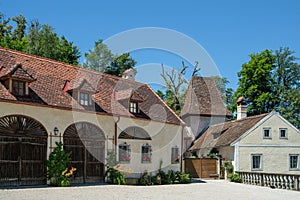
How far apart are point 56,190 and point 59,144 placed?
117 inches

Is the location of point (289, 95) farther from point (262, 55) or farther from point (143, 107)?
point (143, 107)

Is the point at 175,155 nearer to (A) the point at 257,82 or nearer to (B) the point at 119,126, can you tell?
(B) the point at 119,126

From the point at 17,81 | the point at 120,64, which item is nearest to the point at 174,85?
the point at 120,64

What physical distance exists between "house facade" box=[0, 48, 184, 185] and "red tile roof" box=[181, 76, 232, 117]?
11.7 meters

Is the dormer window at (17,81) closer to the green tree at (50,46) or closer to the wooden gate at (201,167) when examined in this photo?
the wooden gate at (201,167)

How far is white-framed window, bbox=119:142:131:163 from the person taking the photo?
66.6 ft

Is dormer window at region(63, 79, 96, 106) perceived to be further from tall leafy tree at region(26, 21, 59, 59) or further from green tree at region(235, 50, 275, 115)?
green tree at region(235, 50, 275, 115)

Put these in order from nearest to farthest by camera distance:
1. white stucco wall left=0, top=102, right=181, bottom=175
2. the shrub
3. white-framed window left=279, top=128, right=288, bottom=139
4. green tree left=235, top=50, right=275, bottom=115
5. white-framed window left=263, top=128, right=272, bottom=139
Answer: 1. white stucco wall left=0, top=102, right=181, bottom=175
2. the shrub
3. white-framed window left=263, top=128, right=272, bottom=139
4. white-framed window left=279, top=128, right=288, bottom=139
5. green tree left=235, top=50, right=275, bottom=115

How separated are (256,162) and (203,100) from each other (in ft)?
35.3

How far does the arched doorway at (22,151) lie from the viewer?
15430 mm

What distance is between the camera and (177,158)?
23.9 m

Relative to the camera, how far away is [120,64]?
42969mm

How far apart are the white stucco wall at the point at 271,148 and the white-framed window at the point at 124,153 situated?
9.68m

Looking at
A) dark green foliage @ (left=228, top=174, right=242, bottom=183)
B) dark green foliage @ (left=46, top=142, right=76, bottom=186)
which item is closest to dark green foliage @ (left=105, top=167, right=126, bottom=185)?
dark green foliage @ (left=46, top=142, right=76, bottom=186)
